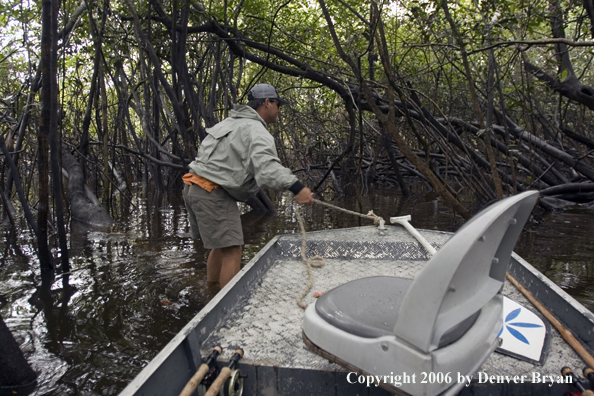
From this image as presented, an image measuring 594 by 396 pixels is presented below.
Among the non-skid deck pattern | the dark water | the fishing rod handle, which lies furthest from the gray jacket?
the fishing rod handle

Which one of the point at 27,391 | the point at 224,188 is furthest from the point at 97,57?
the point at 27,391

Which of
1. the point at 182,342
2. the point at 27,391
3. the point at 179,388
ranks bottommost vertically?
the point at 27,391

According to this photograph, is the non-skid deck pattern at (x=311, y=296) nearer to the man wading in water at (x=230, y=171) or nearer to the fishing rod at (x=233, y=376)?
the fishing rod at (x=233, y=376)

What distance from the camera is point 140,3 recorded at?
255 inches

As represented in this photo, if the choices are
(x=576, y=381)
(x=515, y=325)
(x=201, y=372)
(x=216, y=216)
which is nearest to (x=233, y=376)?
(x=201, y=372)

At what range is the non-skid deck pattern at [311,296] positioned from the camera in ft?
6.04

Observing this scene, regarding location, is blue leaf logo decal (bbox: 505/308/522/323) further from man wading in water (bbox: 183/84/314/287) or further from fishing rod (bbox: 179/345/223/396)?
fishing rod (bbox: 179/345/223/396)

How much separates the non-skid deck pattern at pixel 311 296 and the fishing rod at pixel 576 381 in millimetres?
57

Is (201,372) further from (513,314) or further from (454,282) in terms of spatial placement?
(513,314)

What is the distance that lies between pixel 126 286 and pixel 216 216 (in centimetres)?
133

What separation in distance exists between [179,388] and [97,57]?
4.11m

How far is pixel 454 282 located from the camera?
128cm

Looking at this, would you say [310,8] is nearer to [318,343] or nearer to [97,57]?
[97,57]

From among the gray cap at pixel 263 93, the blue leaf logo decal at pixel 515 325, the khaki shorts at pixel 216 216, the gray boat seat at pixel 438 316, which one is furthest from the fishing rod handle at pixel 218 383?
the gray cap at pixel 263 93
